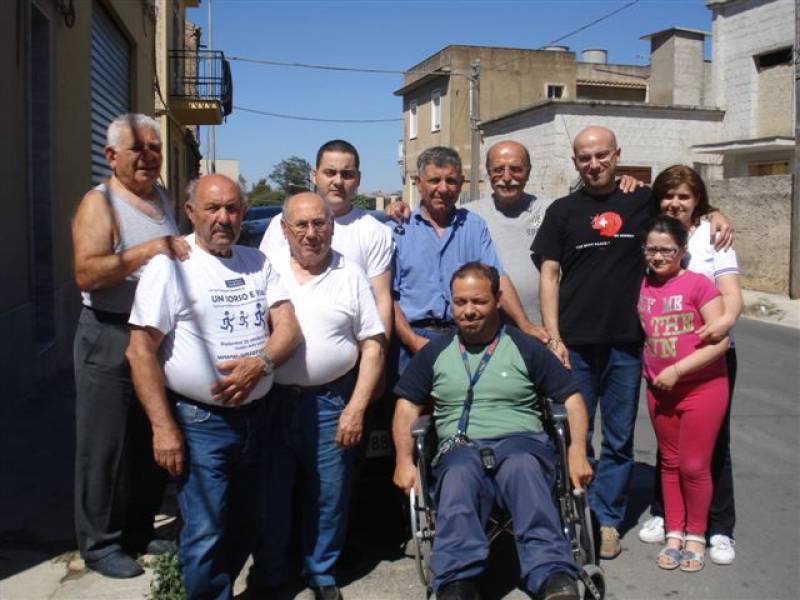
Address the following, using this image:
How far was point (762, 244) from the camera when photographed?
50.6 ft

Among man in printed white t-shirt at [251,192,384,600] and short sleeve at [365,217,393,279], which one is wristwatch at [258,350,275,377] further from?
short sleeve at [365,217,393,279]

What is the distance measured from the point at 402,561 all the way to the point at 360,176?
1.92 m

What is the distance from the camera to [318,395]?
3.51m

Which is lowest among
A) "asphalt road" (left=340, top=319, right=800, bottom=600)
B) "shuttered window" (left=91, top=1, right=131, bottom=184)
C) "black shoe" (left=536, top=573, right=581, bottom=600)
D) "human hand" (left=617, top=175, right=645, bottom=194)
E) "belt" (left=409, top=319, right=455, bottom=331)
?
"asphalt road" (left=340, top=319, right=800, bottom=600)

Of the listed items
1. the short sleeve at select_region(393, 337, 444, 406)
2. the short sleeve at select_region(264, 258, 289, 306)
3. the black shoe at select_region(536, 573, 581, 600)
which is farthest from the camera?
the short sleeve at select_region(393, 337, 444, 406)

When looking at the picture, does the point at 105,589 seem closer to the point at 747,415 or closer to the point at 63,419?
the point at 63,419

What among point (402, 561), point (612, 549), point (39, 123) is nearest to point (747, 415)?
point (612, 549)

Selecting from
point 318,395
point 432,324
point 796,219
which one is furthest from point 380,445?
point 796,219

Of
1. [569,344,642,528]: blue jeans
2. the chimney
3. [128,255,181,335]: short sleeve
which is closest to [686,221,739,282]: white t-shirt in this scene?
[569,344,642,528]: blue jeans

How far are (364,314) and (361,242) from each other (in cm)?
50

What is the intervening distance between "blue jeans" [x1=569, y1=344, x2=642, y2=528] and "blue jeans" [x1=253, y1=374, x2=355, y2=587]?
4.42ft

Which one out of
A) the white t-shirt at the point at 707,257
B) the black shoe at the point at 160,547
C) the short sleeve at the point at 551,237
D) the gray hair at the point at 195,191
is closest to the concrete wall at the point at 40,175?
the black shoe at the point at 160,547

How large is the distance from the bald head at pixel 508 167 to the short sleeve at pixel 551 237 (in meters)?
0.25

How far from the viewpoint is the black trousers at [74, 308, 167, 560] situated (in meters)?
3.68
